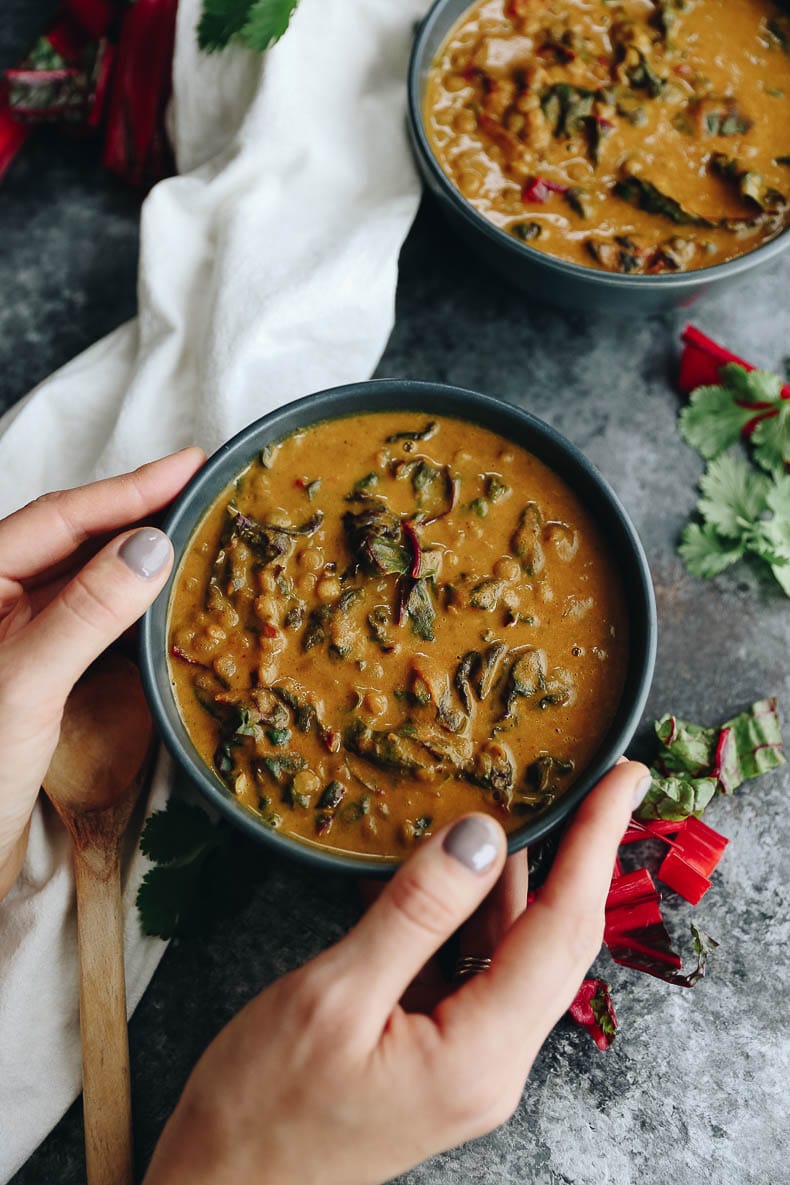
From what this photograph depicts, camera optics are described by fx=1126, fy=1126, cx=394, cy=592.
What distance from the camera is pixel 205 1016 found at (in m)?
3.07

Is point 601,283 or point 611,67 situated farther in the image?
point 611,67

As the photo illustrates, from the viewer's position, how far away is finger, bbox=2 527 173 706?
246 cm

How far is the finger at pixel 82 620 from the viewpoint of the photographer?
8.07 ft

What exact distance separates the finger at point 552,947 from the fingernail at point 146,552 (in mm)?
1094

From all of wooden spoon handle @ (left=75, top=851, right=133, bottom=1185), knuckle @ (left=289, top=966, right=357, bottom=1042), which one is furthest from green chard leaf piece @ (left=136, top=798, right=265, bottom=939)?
knuckle @ (left=289, top=966, right=357, bottom=1042)

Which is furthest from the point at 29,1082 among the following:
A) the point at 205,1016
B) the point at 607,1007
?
the point at 607,1007

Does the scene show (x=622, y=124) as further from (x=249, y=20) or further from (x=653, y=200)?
(x=249, y=20)

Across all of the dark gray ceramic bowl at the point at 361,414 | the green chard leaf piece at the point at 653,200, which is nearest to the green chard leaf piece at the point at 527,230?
the green chard leaf piece at the point at 653,200

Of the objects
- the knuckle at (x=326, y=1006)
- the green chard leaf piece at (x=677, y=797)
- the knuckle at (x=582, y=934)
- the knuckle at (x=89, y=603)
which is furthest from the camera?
the green chard leaf piece at (x=677, y=797)

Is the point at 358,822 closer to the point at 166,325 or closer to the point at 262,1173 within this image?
the point at 262,1173

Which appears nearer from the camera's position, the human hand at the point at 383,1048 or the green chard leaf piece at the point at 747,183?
the human hand at the point at 383,1048

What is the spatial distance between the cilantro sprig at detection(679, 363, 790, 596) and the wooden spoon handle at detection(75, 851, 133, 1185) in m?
1.94

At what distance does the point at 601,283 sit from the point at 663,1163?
2348mm

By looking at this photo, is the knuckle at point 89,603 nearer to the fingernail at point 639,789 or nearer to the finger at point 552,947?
the finger at point 552,947
